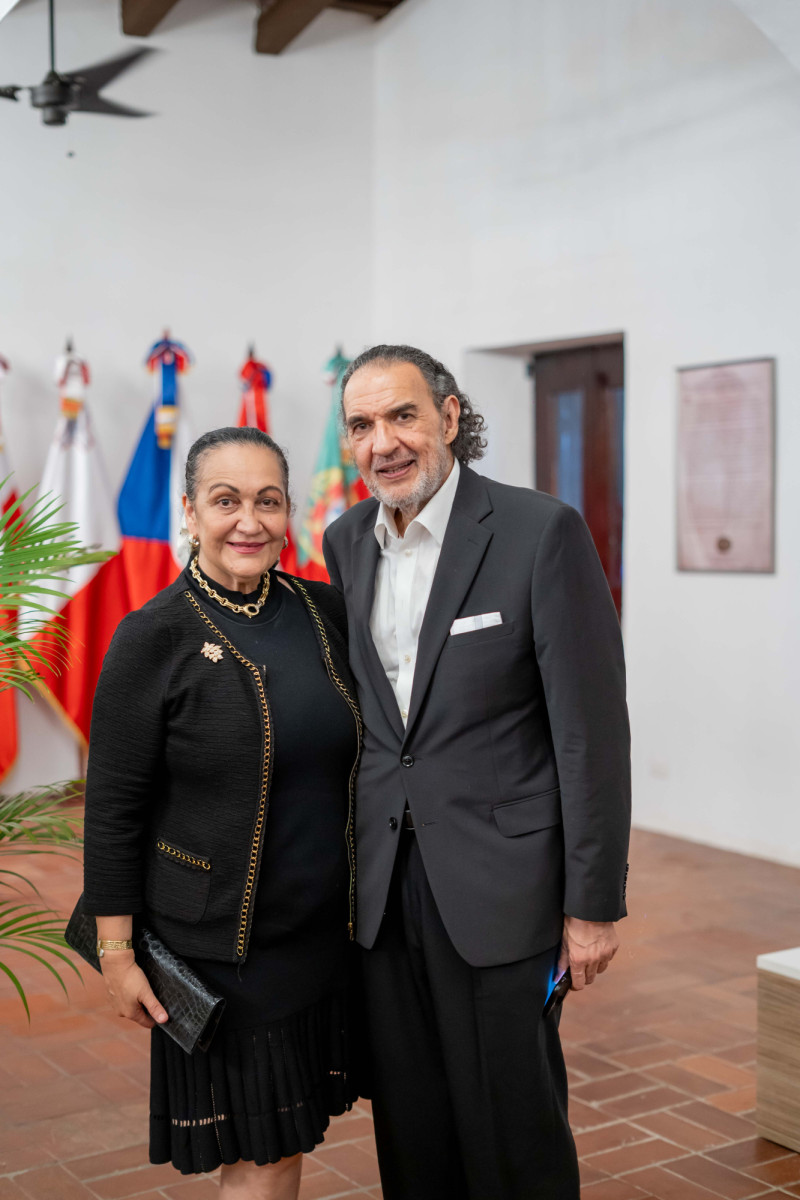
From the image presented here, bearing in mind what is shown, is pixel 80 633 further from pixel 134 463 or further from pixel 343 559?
pixel 343 559

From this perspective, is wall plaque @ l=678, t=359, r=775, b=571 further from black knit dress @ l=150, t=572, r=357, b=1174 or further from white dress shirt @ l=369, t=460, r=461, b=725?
black knit dress @ l=150, t=572, r=357, b=1174

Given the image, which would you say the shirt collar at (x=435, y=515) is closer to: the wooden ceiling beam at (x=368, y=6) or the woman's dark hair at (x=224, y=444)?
the woman's dark hair at (x=224, y=444)

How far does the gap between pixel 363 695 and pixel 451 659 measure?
171 millimetres

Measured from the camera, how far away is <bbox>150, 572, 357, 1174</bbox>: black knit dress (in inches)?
69.9

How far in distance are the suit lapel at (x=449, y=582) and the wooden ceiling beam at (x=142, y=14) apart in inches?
195

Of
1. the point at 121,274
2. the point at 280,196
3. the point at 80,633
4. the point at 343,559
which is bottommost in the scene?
the point at 80,633

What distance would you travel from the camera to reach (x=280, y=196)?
6.66 meters

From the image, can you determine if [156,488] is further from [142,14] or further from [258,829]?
[258,829]

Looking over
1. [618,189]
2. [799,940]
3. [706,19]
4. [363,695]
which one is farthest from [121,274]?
[363,695]

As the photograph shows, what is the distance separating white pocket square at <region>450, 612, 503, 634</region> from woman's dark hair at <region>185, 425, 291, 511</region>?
1.05 feet

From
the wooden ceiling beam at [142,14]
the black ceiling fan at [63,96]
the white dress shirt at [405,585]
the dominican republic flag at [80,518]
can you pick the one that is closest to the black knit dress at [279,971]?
the white dress shirt at [405,585]

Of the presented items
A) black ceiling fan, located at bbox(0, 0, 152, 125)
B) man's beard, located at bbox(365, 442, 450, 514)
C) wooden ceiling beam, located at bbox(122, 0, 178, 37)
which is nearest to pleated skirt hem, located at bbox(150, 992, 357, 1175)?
man's beard, located at bbox(365, 442, 450, 514)

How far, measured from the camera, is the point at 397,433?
1.89m

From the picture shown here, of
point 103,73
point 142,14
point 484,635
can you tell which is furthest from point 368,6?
point 484,635
